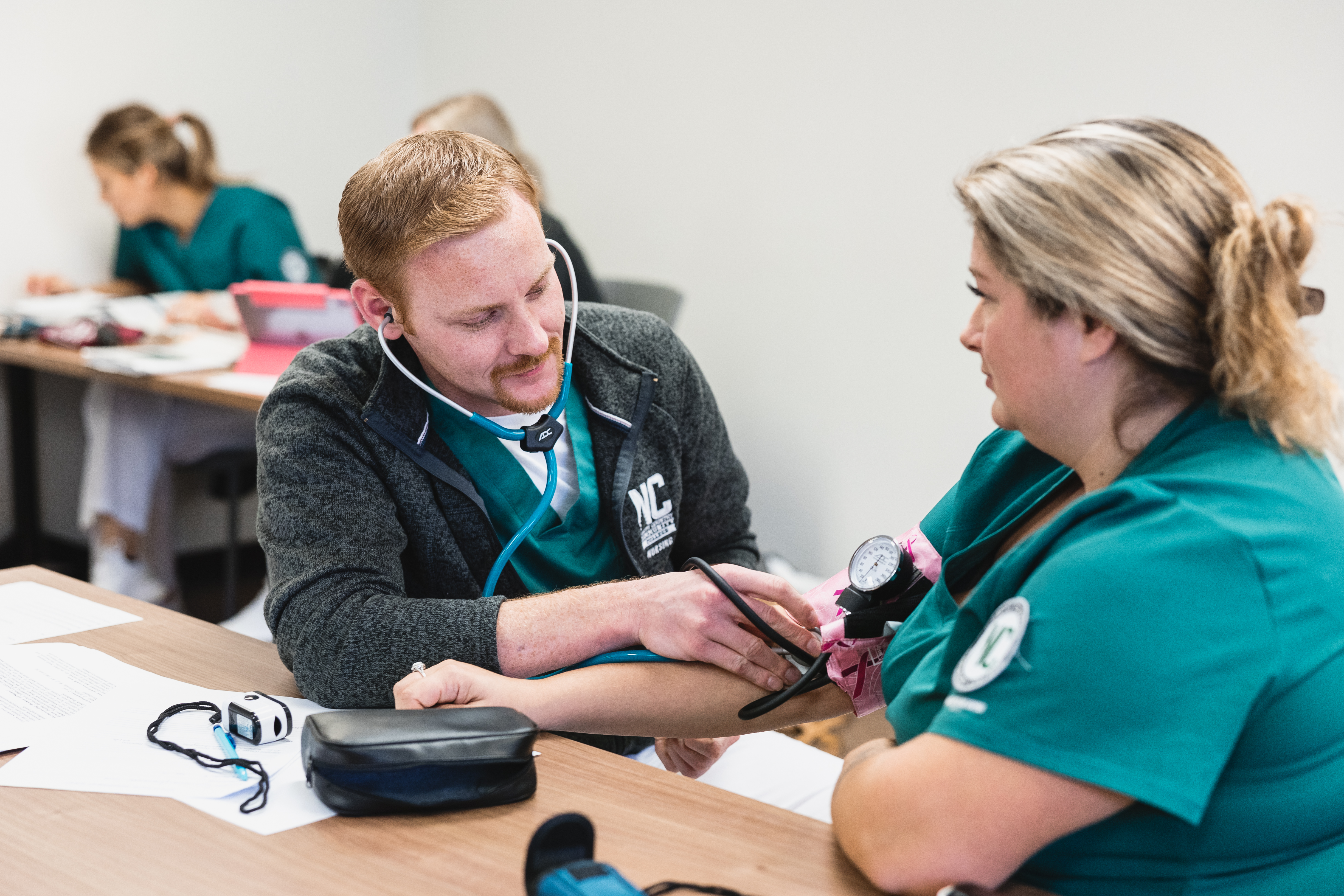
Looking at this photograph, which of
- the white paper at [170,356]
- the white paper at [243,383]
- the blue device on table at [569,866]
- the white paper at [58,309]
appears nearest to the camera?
the blue device on table at [569,866]

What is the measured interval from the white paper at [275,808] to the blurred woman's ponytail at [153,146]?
314 cm

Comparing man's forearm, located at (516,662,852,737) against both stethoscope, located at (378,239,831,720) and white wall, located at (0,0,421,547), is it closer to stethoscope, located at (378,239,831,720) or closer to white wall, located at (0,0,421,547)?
stethoscope, located at (378,239,831,720)

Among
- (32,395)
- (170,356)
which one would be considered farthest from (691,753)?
(32,395)

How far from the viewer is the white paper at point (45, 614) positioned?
129 cm

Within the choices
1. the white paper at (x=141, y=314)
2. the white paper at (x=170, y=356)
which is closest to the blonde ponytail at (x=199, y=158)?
the white paper at (x=141, y=314)

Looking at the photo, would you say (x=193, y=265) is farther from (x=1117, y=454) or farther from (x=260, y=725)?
(x=1117, y=454)

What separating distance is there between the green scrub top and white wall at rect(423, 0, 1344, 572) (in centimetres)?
171

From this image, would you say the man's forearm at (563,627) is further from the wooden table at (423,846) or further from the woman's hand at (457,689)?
the wooden table at (423,846)

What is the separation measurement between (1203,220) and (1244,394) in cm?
14

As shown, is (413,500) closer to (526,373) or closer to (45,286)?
(526,373)

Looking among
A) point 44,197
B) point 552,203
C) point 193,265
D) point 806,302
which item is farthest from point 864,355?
point 44,197

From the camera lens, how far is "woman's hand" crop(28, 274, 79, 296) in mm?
3598

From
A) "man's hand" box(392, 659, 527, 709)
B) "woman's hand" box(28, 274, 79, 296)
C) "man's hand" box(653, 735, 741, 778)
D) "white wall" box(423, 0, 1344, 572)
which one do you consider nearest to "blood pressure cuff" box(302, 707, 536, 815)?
"man's hand" box(392, 659, 527, 709)

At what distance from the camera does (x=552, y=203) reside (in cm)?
412
